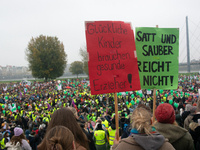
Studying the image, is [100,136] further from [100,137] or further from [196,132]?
[196,132]

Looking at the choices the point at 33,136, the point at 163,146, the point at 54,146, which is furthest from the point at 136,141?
the point at 33,136

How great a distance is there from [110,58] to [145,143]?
1.82 m

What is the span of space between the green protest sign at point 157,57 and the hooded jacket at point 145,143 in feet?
7.04

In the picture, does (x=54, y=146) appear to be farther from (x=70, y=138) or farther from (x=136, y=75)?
(x=136, y=75)

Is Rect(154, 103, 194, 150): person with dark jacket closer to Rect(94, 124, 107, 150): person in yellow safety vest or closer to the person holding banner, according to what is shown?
the person holding banner

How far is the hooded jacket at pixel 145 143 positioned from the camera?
61.9 inches

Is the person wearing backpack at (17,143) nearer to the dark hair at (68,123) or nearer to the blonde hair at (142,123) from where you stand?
the dark hair at (68,123)

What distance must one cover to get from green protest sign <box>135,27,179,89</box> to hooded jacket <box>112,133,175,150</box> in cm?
215

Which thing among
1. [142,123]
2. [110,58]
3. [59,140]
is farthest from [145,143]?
[110,58]

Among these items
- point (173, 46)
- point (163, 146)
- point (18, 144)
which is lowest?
point (18, 144)

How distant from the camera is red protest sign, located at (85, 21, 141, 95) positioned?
3.01 meters

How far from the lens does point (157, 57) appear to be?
371 cm

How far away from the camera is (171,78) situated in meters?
3.75

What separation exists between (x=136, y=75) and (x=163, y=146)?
1645mm
